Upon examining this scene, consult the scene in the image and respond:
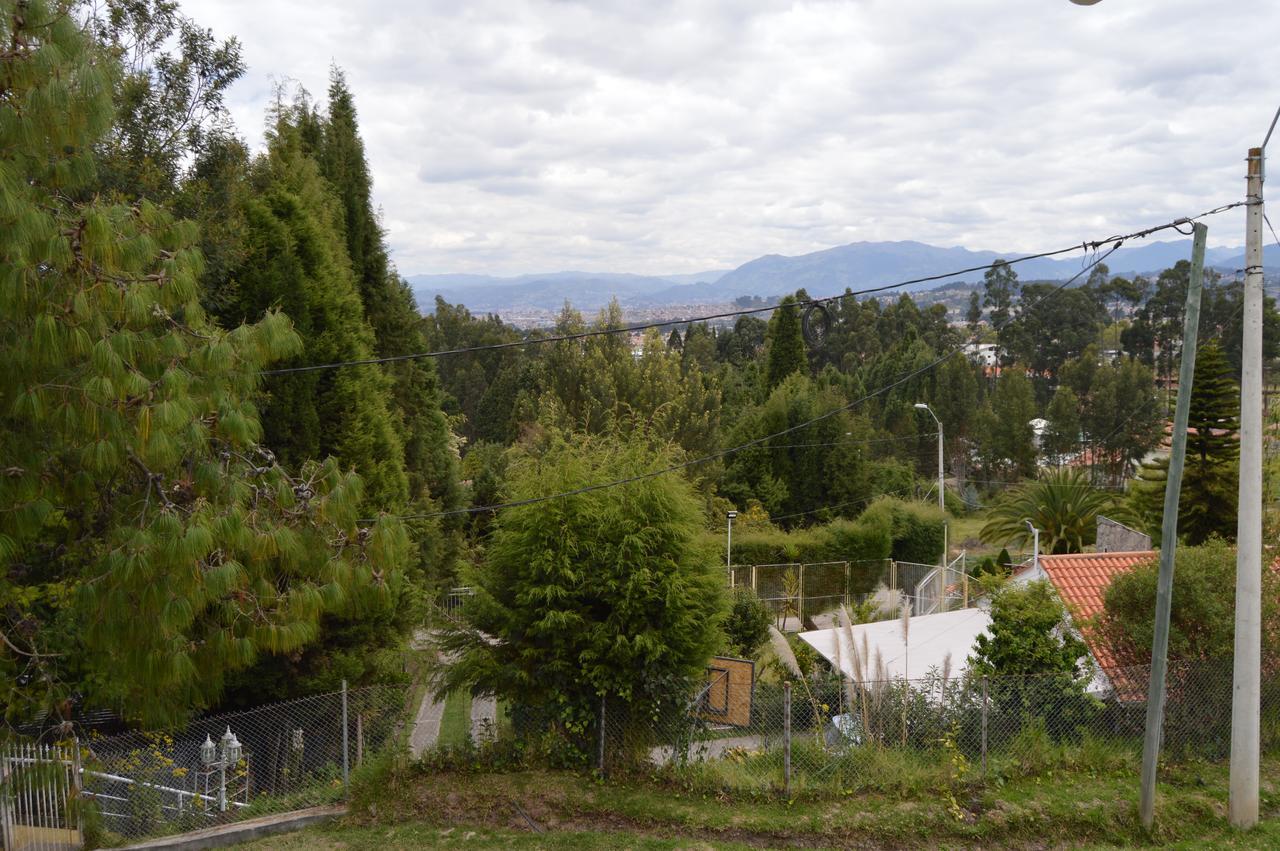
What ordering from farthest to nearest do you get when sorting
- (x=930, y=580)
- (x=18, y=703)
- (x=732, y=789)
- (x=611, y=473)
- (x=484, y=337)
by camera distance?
(x=484, y=337), (x=930, y=580), (x=611, y=473), (x=732, y=789), (x=18, y=703)

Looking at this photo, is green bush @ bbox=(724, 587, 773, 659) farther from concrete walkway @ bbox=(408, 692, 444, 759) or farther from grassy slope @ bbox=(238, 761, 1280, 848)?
grassy slope @ bbox=(238, 761, 1280, 848)

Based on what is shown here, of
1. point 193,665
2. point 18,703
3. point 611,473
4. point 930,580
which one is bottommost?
point 930,580

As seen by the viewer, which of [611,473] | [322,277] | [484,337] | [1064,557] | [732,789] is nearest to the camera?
[732,789]

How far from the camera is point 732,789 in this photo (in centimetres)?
893

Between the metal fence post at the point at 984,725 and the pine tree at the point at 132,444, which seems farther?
the metal fence post at the point at 984,725

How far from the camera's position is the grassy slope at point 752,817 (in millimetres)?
8156

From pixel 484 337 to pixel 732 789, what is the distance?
58.8 m

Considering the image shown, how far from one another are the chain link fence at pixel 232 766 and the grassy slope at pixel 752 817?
687mm

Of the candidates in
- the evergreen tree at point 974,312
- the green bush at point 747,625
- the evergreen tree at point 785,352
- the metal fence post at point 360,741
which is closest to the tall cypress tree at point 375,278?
the green bush at point 747,625

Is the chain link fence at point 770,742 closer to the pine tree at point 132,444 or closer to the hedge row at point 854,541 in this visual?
the pine tree at point 132,444

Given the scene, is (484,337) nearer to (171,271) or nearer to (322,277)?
(322,277)

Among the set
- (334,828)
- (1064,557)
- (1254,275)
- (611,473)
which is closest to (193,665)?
(334,828)

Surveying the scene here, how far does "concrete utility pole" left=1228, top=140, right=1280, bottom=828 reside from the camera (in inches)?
314

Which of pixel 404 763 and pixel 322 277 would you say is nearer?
pixel 404 763
